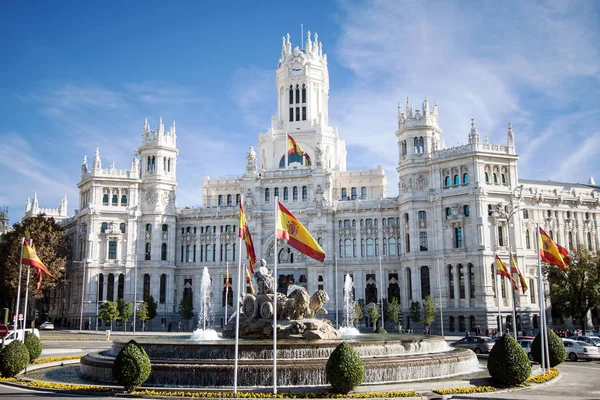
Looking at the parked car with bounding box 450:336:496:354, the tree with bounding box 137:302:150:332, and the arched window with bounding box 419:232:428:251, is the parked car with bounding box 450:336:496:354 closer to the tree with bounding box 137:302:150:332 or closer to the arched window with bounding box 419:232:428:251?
the arched window with bounding box 419:232:428:251

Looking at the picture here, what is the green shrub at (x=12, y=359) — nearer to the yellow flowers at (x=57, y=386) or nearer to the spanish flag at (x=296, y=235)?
the yellow flowers at (x=57, y=386)

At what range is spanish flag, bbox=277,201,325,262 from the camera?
26797mm

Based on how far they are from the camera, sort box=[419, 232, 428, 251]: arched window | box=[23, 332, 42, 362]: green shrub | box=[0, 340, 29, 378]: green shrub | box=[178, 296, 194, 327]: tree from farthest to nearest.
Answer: box=[178, 296, 194, 327]: tree → box=[419, 232, 428, 251]: arched window → box=[23, 332, 42, 362]: green shrub → box=[0, 340, 29, 378]: green shrub

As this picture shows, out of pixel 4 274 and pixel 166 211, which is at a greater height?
pixel 166 211

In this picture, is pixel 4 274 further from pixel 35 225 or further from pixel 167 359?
pixel 167 359

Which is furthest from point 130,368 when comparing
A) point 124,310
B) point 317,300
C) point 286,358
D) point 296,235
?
point 124,310

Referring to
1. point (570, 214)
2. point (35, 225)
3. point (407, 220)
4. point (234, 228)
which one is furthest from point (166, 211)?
point (570, 214)

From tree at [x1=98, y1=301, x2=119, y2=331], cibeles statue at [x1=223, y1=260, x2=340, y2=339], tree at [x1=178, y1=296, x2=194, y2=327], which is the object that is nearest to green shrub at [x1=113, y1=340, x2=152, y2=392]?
cibeles statue at [x1=223, y1=260, x2=340, y2=339]

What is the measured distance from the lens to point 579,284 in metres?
67.6

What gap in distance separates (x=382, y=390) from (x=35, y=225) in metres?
78.1

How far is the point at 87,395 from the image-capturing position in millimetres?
24922

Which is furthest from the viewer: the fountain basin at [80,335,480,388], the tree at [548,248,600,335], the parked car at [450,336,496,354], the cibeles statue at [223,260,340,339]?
the tree at [548,248,600,335]

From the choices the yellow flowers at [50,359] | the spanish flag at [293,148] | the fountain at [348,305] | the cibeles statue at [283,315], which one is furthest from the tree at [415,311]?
the yellow flowers at [50,359]

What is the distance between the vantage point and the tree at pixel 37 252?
269 ft
